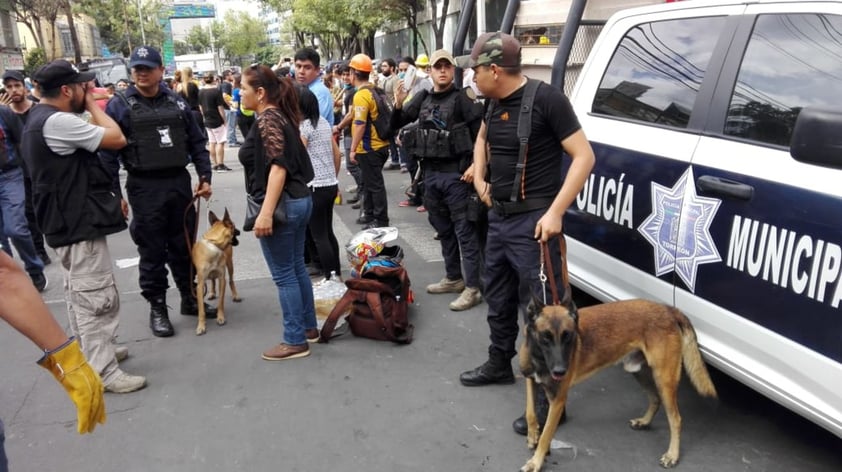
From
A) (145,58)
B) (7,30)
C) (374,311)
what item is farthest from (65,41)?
(374,311)

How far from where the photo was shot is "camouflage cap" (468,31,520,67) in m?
2.92

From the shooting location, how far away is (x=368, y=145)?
6.98 metres

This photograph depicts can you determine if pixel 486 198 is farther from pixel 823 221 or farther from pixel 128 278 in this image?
pixel 128 278

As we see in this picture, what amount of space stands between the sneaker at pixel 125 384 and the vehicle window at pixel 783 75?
135 inches

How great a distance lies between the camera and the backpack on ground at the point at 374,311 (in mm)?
4242

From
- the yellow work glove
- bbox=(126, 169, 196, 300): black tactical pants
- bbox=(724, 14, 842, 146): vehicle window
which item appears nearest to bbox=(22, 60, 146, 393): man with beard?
bbox=(126, 169, 196, 300): black tactical pants

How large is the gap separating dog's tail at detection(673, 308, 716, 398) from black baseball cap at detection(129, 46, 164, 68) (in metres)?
3.52

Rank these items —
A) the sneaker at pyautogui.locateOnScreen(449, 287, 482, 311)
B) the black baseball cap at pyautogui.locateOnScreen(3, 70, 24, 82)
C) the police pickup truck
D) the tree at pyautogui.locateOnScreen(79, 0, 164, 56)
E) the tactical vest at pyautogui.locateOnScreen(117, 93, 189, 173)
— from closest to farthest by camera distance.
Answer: the police pickup truck
the tactical vest at pyautogui.locateOnScreen(117, 93, 189, 173)
the sneaker at pyautogui.locateOnScreen(449, 287, 482, 311)
the black baseball cap at pyautogui.locateOnScreen(3, 70, 24, 82)
the tree at pyautogui.locateOnScreen(79, 0, 164, 56)

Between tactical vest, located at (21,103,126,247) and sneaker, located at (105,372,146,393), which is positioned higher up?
tactical vest, located at (21,103,126,247)

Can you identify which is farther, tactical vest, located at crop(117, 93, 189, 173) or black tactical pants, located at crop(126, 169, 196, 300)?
black tactical pants, located at crop(126, 169, 196, 300)

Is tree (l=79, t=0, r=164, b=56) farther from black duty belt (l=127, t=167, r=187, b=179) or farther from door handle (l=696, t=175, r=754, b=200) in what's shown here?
Result: door handle (l=696, t=175, r=754, b=200)

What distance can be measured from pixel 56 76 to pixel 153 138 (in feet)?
2.87

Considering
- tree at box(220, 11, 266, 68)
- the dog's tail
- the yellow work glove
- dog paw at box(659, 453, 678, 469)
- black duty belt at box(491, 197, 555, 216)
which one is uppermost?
tree at box(220, 11, 266, 68)

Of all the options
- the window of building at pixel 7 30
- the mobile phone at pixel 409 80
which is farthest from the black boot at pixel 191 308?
the window of building at pixel 7 30
